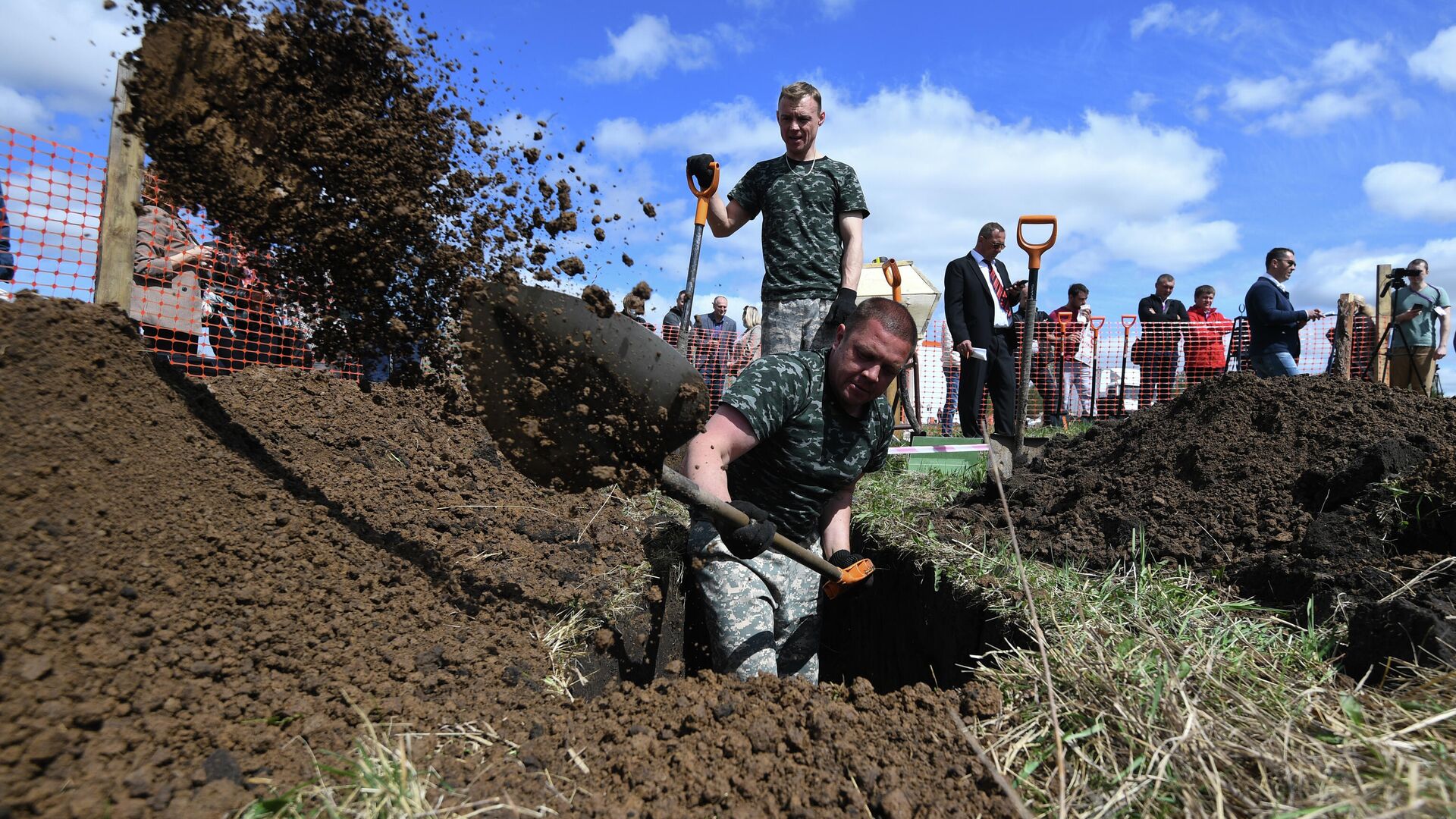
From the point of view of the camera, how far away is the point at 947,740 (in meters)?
2.20

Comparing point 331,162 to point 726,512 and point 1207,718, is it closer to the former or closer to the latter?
point 726,512

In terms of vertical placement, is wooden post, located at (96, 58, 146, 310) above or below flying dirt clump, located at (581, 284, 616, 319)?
above

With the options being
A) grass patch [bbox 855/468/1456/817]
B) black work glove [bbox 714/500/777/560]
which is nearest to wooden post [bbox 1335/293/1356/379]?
grass patch [bbox 855/468/1456/817]

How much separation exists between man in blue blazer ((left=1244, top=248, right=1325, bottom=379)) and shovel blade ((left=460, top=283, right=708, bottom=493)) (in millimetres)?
6360

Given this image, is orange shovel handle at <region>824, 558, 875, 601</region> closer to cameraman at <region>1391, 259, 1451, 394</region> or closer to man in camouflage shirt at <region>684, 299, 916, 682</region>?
man in camouflage shirt at <region>684, 299, 916, 682</region>

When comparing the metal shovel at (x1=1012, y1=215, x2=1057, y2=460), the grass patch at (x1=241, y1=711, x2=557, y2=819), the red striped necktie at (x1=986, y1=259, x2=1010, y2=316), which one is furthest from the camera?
the red striped necktie at (x1=986, y1=259, x2=1010, y2=316)

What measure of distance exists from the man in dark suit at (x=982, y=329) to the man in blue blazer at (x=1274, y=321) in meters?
2.38

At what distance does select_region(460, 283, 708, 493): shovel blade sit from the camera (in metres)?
2.97

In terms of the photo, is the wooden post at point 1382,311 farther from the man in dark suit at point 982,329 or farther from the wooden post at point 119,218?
the wooden post at point 119,218

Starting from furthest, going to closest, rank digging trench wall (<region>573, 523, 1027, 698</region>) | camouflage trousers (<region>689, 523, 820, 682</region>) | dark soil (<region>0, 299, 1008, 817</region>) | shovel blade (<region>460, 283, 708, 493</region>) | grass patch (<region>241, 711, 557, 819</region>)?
1. digging trench wall (<region>573, 523, 1027, 698</region>)
2. camouflage trousers (<region>689, 523, 820, 682</region>)
3. shovel blade (<region>460, 283, 708, 493</region>)
4. dark soil (<region>0, 299, 1008, 817</region>)
5. grass patch (<region>241, 711, 557, 819</region>)

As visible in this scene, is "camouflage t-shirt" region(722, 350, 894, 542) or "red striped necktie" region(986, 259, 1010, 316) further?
"red striped necktie" region(986, 259, 1010, 316)

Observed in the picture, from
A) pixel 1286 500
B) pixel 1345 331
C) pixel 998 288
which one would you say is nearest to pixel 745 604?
A: pixel 1286 500

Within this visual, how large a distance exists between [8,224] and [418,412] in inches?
89.8

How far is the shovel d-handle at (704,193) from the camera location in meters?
4.47
